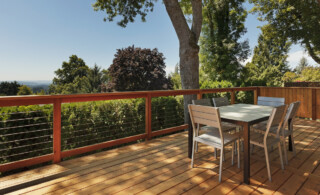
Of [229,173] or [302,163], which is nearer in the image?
[229,173]

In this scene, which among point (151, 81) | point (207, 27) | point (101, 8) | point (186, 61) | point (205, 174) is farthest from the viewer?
point (151, 81)

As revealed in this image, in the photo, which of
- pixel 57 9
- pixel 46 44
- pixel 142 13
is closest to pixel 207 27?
pixel 142 13

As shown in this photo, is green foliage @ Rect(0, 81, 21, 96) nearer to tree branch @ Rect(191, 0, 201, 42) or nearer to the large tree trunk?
the large tree trunk

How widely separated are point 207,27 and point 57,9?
4163 centimetres

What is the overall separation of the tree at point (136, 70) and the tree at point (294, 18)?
431 inches

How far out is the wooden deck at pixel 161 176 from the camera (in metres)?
2.01

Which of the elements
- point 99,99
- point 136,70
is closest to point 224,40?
point 136,70

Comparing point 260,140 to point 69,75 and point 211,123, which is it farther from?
point 69,75

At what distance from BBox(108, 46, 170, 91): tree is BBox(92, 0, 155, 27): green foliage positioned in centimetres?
1177

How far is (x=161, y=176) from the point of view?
2.31 meters

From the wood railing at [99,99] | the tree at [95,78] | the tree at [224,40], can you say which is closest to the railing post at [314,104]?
the wood railing at [99,99]

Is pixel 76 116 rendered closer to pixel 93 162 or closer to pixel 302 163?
pixel 93 162

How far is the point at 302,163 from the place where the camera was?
2.70 metres

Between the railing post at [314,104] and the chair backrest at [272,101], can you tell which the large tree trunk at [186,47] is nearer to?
the chair backrest at [272,101]
